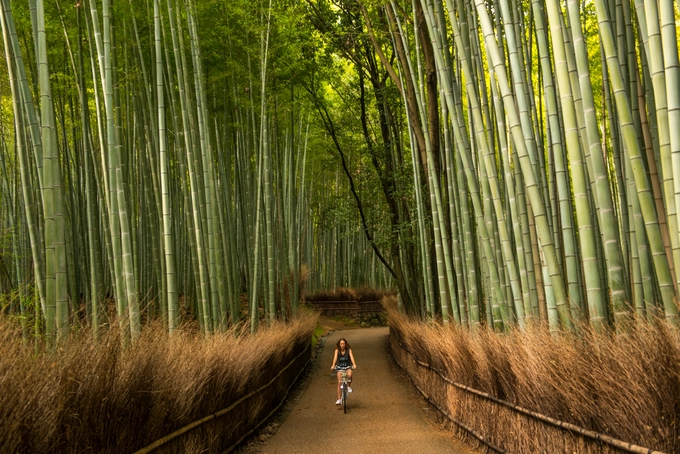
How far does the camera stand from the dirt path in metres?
4.64

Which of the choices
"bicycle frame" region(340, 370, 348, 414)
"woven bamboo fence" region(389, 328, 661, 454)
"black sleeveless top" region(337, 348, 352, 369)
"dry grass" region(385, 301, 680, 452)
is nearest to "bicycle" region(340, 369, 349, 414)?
"bicycle frame" region(340, 370, 348, 414)

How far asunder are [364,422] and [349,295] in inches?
443

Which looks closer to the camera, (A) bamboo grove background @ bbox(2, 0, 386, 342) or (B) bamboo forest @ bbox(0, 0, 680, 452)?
(B) bamboo forest @ bbox(0, 0, 680, 452)

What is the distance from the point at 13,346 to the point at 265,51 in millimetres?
6295

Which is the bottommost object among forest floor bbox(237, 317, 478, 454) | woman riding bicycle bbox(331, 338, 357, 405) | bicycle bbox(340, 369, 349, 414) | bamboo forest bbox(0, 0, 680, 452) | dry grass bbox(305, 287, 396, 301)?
forest floor bbox(237, 317, 478, 454)

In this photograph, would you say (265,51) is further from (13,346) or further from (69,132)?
(13,346)

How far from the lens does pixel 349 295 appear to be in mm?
16922

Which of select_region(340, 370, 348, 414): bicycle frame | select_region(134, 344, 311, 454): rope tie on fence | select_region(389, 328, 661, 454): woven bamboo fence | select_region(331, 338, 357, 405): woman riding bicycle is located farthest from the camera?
select_region(331, 338, 357, 405): woman riding bicycle

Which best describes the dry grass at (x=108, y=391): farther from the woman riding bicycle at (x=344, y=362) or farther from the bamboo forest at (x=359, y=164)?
the woman riding bicycle at (x=344, y=362)

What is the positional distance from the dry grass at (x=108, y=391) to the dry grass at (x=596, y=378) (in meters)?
1.73

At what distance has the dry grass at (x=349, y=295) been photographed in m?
16.8

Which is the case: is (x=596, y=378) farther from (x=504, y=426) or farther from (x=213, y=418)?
(x=213, y=418)

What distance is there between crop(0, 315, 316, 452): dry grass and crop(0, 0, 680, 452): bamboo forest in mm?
56

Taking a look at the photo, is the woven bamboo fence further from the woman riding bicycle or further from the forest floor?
the woman riding bicycle
